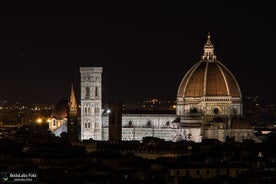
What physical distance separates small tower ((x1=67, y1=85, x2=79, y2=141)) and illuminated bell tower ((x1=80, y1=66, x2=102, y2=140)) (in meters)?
1.05

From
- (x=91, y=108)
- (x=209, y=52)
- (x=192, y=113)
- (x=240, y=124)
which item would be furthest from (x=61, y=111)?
(x=240, y=124)

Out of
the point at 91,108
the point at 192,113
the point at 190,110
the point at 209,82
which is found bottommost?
the point at 192,113

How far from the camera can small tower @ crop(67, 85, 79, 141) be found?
15866cm

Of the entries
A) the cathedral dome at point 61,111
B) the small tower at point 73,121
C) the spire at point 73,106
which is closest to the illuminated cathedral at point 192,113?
the small tower at point 73,121

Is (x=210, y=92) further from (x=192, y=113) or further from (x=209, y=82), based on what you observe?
(x=192, y=113)

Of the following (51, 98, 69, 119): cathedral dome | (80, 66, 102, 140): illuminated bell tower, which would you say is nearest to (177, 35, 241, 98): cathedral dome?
(80, 66, 102, 140): illuminated bell tower

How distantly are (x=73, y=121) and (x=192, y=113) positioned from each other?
12.8 meters

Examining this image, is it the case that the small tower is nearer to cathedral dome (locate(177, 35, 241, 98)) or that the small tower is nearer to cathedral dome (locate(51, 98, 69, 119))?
cathedral dome (locate(177, 35, 241, 98))

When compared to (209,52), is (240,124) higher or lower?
lower

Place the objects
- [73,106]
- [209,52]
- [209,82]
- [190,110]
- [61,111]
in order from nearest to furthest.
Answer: [209,82], [190,110], [209,52], [73,106], [61,111]

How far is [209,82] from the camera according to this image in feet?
529

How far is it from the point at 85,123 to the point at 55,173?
213 feet

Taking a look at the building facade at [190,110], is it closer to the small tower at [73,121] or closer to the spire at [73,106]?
the small tower at [73,121]

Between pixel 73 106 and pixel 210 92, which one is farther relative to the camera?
pixel 73 106
